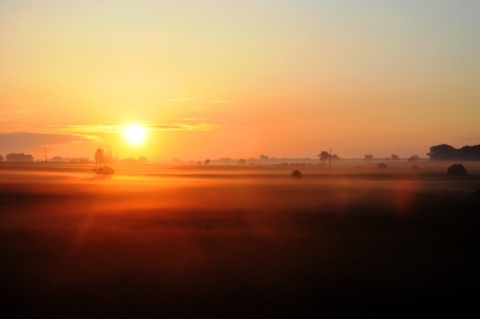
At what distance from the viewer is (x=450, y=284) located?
16297 millimetres

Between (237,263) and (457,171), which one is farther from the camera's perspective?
(457,171)

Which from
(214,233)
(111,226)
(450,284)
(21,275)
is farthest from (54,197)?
(450,284)

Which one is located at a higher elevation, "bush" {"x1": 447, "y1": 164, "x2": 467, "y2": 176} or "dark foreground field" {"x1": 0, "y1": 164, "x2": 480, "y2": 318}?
"bush" {"x1": 447, "y1": 164, "x2": 467, "y2": 176}

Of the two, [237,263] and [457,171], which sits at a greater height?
[457,171]

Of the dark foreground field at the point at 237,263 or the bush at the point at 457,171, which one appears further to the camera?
the bush at the point at 457,171

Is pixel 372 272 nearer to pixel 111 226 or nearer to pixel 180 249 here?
pixel 180 249

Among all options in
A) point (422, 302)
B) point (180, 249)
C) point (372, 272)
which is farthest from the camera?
point (180, 249)

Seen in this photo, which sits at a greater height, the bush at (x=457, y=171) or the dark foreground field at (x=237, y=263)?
the bush at (x=457, y=171)

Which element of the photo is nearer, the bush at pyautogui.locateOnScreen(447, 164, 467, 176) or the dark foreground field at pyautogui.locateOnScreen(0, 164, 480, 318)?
the dark foreground field at pyautogui.locateOnScreen(0, 164, 480, 318)

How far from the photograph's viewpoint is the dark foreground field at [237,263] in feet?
46.9

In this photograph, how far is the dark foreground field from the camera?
14.3 m

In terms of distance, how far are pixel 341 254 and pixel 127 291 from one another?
939 centimetres

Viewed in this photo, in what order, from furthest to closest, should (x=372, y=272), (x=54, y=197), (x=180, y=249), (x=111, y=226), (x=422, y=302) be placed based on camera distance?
(x=54, y=197)
(x=111, y=226)
(x=180, y=249)
(x=372, y=272)
(x=422, y=302)

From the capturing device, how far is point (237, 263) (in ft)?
61.7
